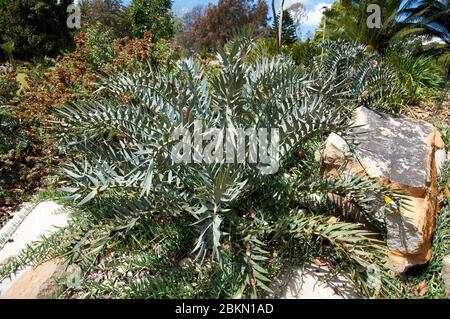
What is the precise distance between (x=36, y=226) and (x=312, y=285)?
7.92 feet

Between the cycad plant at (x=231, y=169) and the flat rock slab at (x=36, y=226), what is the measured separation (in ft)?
2.23

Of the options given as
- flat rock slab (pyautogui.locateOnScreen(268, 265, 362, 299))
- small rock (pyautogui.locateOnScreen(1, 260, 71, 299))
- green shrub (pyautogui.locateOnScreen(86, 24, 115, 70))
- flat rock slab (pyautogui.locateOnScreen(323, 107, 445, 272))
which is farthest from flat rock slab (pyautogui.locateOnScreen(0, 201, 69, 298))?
green shrub (pyautogui.locateOnScreen(86, 24, 115, 70))

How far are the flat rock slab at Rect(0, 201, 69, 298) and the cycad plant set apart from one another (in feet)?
2.23

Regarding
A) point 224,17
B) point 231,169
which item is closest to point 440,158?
point 231,169

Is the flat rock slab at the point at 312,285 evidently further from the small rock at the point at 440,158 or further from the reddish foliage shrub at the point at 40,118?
the reddish foliage shrub at the point at 40,118

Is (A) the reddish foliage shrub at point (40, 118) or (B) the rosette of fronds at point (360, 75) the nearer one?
(A) the reddish foliage shrub at point (40, 118)

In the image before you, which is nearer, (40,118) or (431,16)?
(40,118)

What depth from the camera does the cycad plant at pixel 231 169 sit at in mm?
2023

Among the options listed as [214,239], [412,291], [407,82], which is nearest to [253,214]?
[214,239]

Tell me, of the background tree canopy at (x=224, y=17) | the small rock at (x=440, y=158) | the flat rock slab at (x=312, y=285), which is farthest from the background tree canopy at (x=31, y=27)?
the flat rock slab at (x=312, y=285)

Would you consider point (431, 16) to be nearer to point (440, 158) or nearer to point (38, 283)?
point (440, 158)

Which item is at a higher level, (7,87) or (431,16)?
(431,16)

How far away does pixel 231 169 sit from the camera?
2307mm
